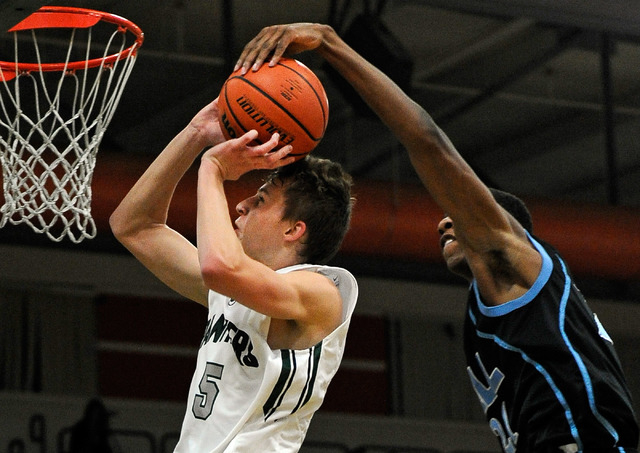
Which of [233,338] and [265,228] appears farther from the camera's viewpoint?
[265,228]

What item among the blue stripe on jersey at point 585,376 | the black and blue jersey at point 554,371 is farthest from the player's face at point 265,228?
the blue stripe on jersey at point 585,376

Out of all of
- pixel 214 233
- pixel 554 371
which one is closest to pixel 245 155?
pixel 214 233

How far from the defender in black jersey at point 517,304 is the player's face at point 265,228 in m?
0.46

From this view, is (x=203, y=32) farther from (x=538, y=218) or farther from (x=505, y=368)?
(x=505, y=368)

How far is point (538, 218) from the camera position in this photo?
8.84m

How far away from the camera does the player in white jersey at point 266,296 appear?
333cm

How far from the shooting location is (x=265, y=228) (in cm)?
368

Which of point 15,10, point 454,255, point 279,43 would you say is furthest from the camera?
point 15,10

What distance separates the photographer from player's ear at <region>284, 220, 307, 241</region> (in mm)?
3674

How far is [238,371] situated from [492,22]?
6.62 meters

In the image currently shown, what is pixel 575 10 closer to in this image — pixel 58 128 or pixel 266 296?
pixel 58 128

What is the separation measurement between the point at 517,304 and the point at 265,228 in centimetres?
86

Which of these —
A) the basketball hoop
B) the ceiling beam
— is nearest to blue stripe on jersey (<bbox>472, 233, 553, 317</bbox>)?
the basketball hoop

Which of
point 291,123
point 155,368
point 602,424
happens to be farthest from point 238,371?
point 155,368
